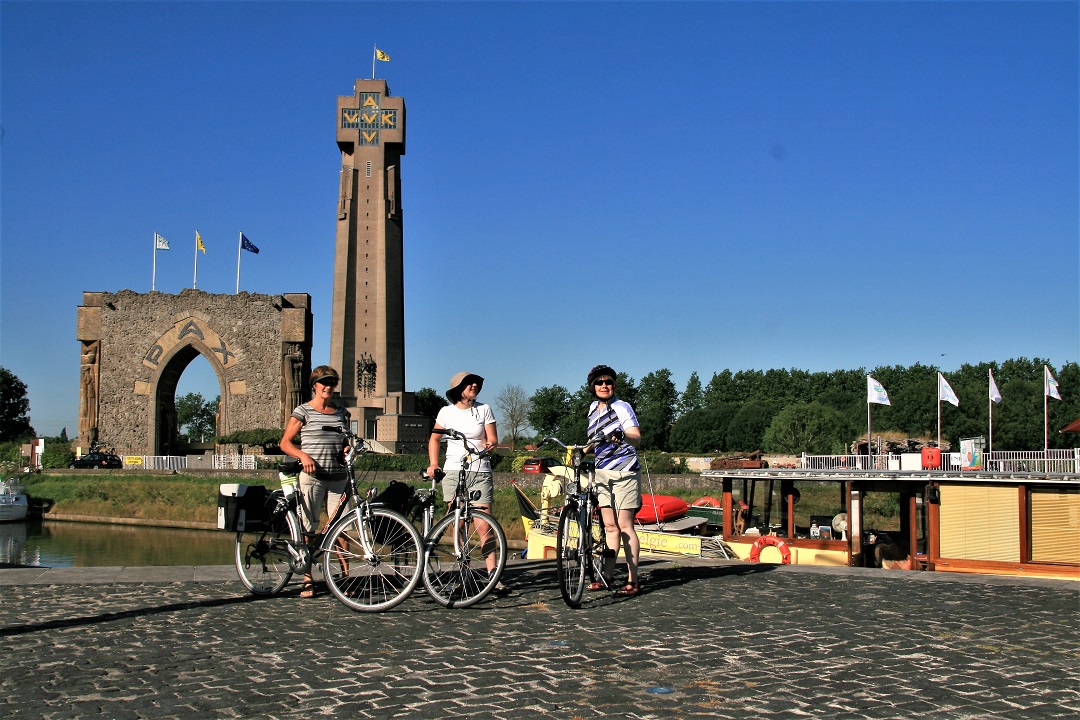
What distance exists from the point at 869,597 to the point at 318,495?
415cm

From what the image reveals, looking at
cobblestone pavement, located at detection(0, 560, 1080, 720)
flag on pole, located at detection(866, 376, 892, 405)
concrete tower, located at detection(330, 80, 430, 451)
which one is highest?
concrete tower, located at detection(330, 80, 430, 451)

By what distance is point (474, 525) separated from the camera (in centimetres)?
651

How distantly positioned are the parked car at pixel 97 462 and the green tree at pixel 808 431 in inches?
1406

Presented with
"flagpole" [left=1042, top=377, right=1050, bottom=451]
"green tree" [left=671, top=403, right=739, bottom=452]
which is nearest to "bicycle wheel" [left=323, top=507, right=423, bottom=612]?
"flagpole" [left=1042, top=377, right=1050, bottom=451]

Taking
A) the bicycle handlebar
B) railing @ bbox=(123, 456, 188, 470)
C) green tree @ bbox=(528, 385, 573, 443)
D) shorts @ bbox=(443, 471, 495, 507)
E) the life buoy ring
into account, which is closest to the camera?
the bicycle handlebar

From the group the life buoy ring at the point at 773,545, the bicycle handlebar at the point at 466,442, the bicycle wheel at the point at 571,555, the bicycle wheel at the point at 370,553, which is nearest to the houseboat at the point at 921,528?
the life buoy ring at the point at 773,545

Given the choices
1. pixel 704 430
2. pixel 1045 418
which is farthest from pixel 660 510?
pixel 704 430

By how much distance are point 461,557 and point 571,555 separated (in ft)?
2.48

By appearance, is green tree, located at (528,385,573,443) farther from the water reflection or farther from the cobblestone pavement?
the cobblestone pavement

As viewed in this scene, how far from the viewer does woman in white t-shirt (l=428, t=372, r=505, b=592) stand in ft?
22.7

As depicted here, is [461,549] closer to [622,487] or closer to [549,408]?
[622,487]

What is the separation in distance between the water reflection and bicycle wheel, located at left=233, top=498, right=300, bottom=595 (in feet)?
49.6

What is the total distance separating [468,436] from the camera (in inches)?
281

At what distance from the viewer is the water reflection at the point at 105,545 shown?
24172mm
